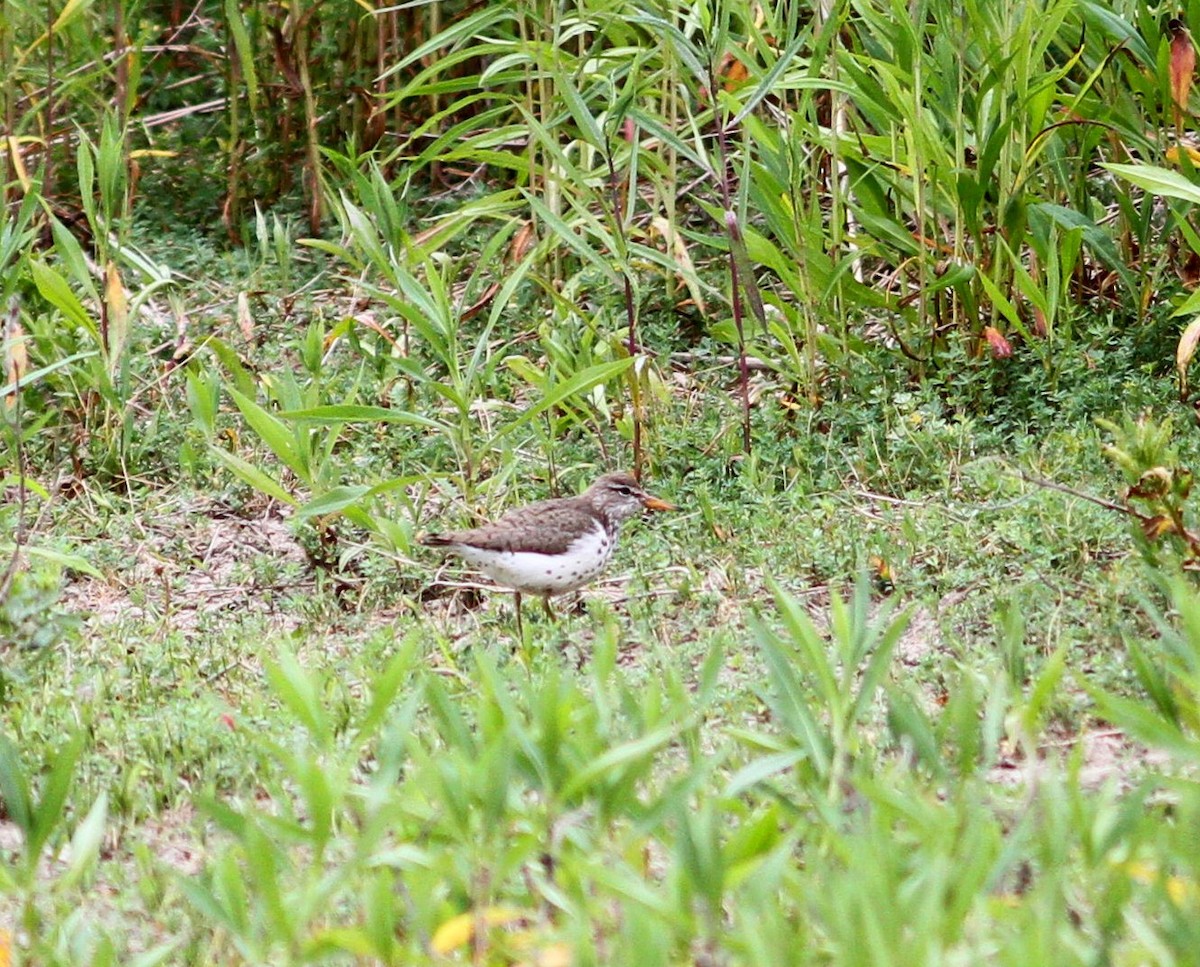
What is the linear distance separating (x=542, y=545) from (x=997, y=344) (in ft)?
6.29

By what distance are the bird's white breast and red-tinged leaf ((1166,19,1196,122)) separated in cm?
253

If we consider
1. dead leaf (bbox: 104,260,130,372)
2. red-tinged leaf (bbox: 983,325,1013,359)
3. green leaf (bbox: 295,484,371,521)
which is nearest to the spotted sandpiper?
green leaf (bbox: 295,484,371,521)

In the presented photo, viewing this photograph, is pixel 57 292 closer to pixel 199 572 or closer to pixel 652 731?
pixel 199 572

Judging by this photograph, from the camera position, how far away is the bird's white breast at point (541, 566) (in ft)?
18.7

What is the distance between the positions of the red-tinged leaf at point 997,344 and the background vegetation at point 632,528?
3 cm

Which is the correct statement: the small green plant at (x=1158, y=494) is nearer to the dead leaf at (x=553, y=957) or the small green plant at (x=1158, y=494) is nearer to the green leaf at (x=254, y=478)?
the dead leaf at (x=553, y=957)

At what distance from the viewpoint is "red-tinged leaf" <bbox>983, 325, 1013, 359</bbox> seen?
6.61 meters

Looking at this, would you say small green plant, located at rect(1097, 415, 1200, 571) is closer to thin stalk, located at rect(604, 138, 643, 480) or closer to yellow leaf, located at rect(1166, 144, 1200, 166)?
yellow leaf, located at rect(1166, 144, 1200, 166)

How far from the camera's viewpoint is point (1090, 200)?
275 inches

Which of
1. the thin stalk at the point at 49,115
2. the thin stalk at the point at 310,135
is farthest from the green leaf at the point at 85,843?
the thin stalk at the point at 310,135

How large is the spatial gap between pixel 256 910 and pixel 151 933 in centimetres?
62

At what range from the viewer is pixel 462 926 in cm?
310

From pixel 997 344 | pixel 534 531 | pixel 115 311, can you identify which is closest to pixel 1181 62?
pixel 997 344

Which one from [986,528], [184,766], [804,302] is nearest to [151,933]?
[184,766]
